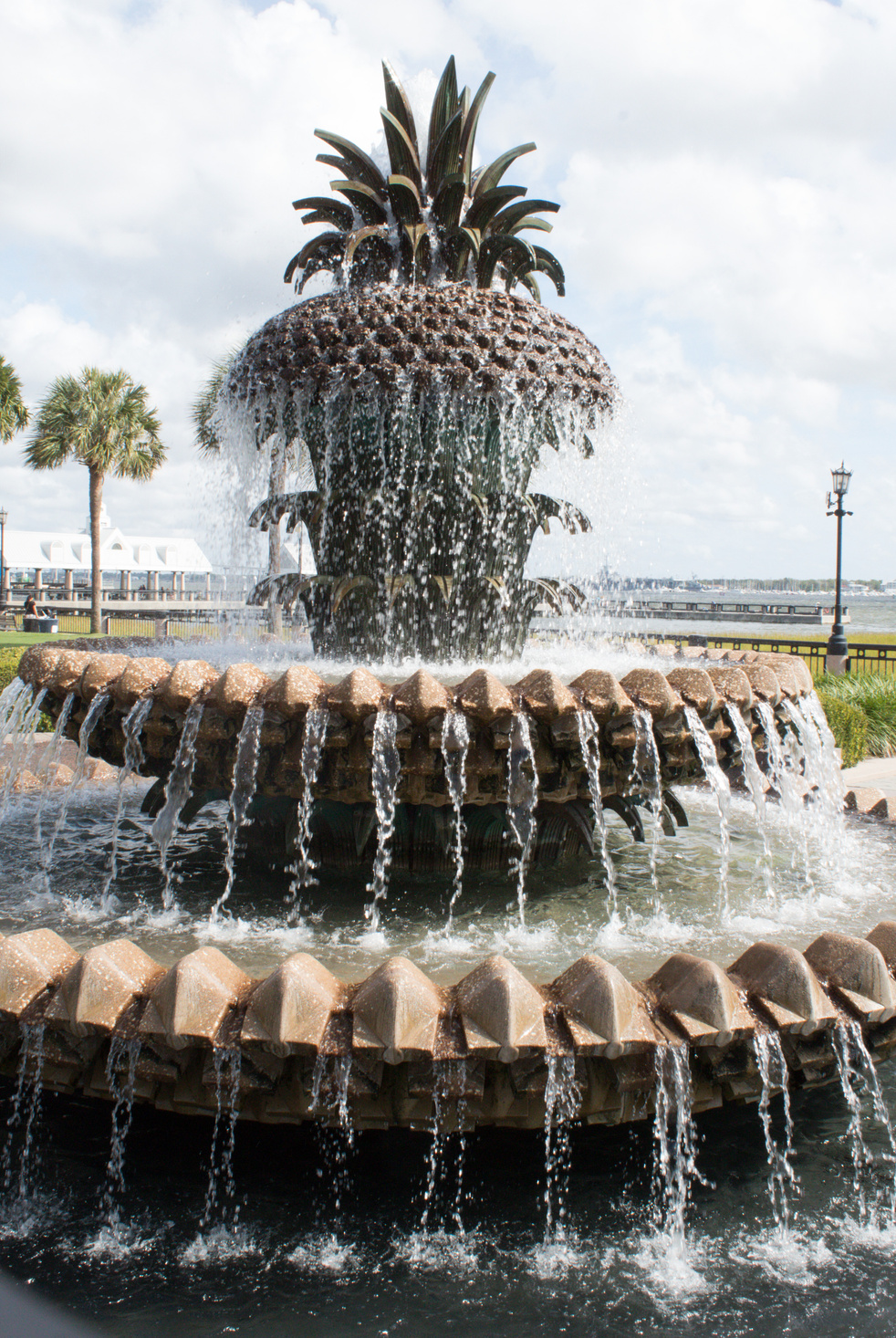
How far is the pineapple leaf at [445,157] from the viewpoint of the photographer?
495 cm

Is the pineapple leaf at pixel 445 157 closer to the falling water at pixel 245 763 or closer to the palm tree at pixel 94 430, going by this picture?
the falling water at pixel 245 763

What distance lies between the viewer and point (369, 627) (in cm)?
483

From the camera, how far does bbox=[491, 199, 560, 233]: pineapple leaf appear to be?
5.23 meters

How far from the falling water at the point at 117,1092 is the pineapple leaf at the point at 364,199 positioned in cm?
455

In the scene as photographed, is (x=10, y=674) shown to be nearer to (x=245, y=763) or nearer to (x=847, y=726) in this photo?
(x=245, y=763)

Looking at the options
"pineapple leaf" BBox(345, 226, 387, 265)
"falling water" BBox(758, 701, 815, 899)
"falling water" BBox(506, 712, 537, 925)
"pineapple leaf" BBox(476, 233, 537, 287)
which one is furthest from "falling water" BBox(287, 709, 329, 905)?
"pineapple leaf" BBox(476, 233, 537, 287)

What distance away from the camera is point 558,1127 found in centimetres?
276

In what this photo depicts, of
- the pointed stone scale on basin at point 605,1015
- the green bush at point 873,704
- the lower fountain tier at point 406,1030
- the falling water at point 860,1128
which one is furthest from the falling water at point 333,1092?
the green bush at point 873,704

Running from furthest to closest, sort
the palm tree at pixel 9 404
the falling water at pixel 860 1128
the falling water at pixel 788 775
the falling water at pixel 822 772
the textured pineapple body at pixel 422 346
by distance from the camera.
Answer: the palm tree at pixel 9 404 < the falling water at pixel 822 772 < the textured pineapple body at pixel 422 346 < the falling water at pixel 788 775 < the falling water at pixel 860 1128

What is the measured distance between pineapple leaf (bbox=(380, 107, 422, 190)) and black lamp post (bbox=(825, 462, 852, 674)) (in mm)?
14010

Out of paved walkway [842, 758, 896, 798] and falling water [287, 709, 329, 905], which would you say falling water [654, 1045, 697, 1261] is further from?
paved walkway [842, 758, 896, 798]

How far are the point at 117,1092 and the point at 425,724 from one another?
63.1 inches

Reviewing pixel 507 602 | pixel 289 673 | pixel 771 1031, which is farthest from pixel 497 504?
pixel 771 1031

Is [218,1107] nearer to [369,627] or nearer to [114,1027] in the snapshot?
[114,1027]
